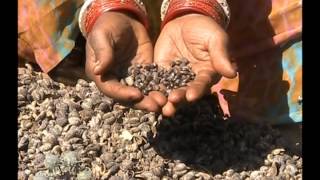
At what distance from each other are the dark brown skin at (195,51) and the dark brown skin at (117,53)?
39mm

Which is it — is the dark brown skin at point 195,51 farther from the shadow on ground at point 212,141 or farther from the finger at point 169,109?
the shadow on ground at point 212,141

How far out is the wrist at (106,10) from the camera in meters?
2.25

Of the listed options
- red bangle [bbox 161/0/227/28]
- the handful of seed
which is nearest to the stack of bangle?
red bangle [bbox 161/0/227/28]

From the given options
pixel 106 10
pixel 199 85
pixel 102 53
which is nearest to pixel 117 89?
pixel 102 53

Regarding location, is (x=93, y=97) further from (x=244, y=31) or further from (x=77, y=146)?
(x=244, y=31)

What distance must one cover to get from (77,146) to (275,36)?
2.31ft

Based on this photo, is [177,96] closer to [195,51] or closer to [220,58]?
[220,58]

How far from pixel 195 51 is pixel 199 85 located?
199mm

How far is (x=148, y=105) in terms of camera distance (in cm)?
194

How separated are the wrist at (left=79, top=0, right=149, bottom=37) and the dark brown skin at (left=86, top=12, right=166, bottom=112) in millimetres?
23

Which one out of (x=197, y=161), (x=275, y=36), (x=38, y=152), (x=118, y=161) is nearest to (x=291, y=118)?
→ (x=275, y=36)

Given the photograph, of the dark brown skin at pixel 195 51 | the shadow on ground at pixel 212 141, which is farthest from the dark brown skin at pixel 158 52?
the shadow on ground at pixel 212 141

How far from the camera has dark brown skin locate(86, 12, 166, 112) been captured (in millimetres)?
1957

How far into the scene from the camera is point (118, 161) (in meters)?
2.13
